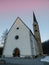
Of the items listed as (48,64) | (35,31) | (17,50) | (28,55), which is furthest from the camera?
(35,31)

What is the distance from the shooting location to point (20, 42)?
23125 millimetres

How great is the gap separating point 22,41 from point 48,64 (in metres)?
10.7

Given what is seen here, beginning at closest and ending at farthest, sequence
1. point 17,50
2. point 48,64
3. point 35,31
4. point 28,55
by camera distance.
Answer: point 48,64
point 28,55
point 17,50
point 35,31

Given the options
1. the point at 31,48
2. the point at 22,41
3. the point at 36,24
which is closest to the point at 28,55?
the point at 31,48

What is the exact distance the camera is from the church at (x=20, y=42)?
2223 cm

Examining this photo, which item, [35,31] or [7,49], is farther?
[35,31]

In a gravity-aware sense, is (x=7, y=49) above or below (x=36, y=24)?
below

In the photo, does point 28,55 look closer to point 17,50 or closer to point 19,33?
point 17,50

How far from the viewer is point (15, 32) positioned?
24250 mm

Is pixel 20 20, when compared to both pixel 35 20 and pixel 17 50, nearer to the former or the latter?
pixel 17 50

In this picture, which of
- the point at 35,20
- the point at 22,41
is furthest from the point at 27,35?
the point at 35,20

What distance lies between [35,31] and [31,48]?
9.26m

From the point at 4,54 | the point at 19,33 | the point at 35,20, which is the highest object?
the point at 35,20

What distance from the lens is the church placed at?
22.2m
